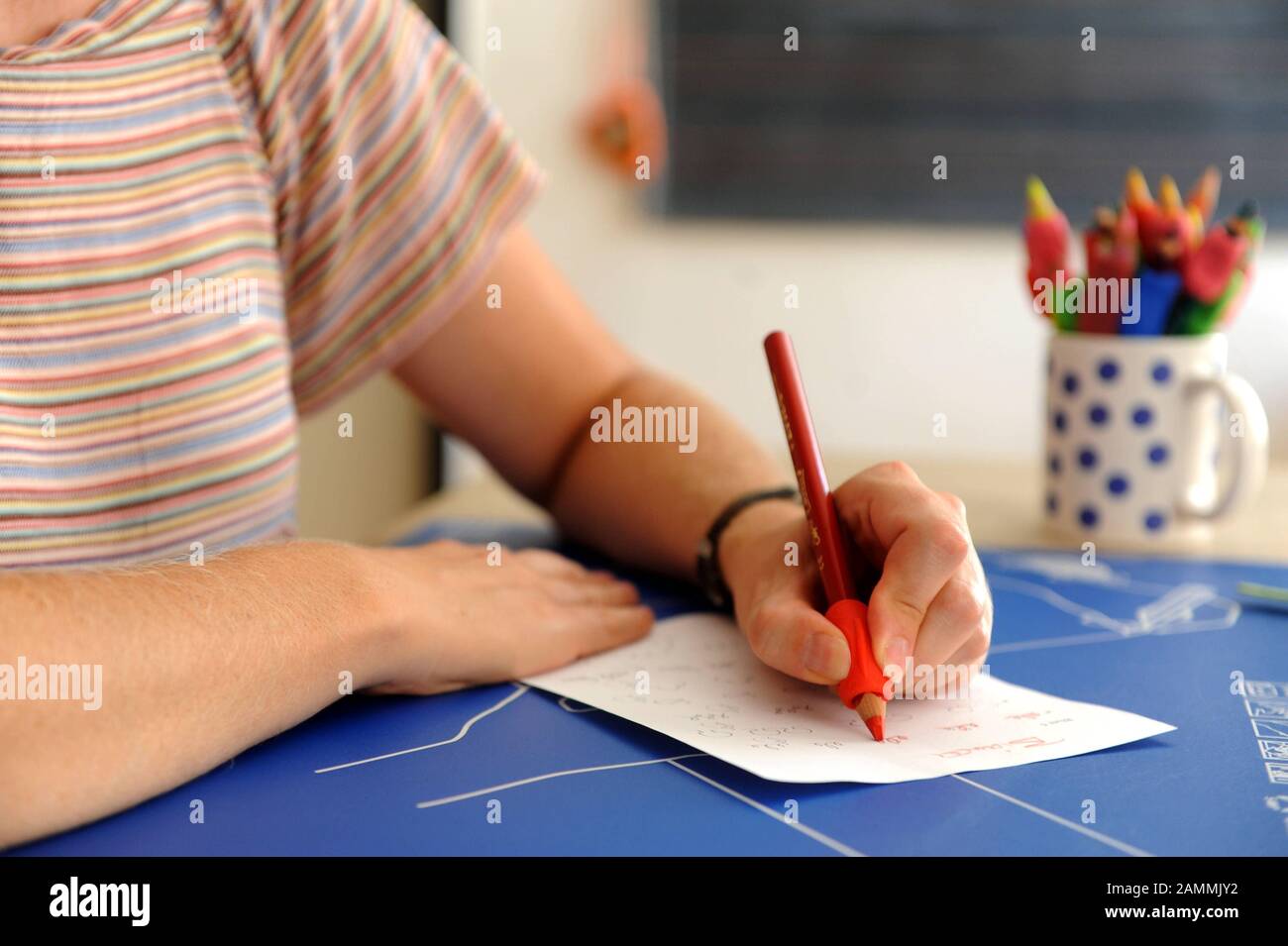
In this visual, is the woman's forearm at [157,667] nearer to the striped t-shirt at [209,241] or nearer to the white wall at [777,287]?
the striped t-shirt at [209,241]

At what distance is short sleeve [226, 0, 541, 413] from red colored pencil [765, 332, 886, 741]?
1.08 ft

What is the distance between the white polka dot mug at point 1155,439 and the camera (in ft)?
3.08

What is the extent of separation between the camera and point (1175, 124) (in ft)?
6.60

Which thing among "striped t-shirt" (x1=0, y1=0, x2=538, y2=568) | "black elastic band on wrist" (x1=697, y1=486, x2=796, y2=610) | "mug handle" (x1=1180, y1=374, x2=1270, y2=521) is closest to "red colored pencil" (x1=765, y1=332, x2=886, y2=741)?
"black elastic band on wrist" (x1=697, y1=486, x2=796, y2=610)

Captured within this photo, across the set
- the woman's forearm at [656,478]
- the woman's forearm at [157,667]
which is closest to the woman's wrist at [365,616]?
the woman's forearm at [157,667]

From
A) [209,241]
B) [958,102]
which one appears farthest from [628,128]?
[209,241]

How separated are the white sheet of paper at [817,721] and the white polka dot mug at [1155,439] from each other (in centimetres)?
39

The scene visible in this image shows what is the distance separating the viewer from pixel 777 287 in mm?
2135

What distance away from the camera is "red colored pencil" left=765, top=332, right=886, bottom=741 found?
539mm

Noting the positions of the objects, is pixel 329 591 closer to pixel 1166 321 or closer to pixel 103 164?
pixel 103 164

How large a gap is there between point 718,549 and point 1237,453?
44 centimetres

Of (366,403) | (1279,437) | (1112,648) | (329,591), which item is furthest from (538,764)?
(1279,437)
